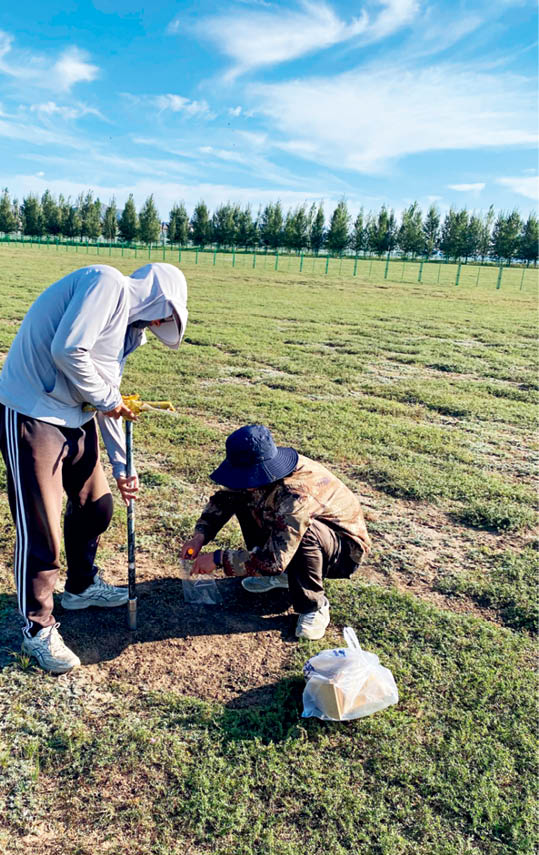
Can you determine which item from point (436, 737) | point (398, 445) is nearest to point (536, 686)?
point (436, 737)

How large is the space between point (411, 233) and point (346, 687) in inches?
1772

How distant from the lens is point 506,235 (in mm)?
43125

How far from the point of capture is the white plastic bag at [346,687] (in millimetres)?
2645

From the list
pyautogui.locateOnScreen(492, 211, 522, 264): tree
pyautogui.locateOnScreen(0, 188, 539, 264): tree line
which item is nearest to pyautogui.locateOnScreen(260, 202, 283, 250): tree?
pyautogui.locateOnScreen(0, 188, 539, 264): tree line

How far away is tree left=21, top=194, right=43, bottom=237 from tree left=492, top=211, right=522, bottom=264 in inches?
1652

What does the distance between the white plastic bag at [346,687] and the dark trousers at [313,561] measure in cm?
47

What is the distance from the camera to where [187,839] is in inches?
84.2

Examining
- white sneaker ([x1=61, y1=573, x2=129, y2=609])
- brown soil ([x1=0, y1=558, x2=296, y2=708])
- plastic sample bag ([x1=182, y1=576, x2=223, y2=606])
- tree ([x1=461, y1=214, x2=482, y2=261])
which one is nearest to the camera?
brown soil ([x1=0, y1=558, x2=296, y2=708])

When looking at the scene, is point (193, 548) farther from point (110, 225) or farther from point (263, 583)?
point (110, 225)

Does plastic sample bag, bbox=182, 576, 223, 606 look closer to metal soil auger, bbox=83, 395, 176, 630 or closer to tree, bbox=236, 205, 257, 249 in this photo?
metal soil auger, bbox=83, 395, 176, 630

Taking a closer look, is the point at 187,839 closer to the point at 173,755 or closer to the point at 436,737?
the point at 173,755

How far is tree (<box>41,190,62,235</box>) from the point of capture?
2341 inches

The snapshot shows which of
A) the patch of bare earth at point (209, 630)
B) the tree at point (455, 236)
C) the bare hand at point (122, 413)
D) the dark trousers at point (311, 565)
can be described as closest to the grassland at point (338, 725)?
the patch of bare earth at point (209, 630)

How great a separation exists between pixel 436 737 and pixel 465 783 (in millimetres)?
235
